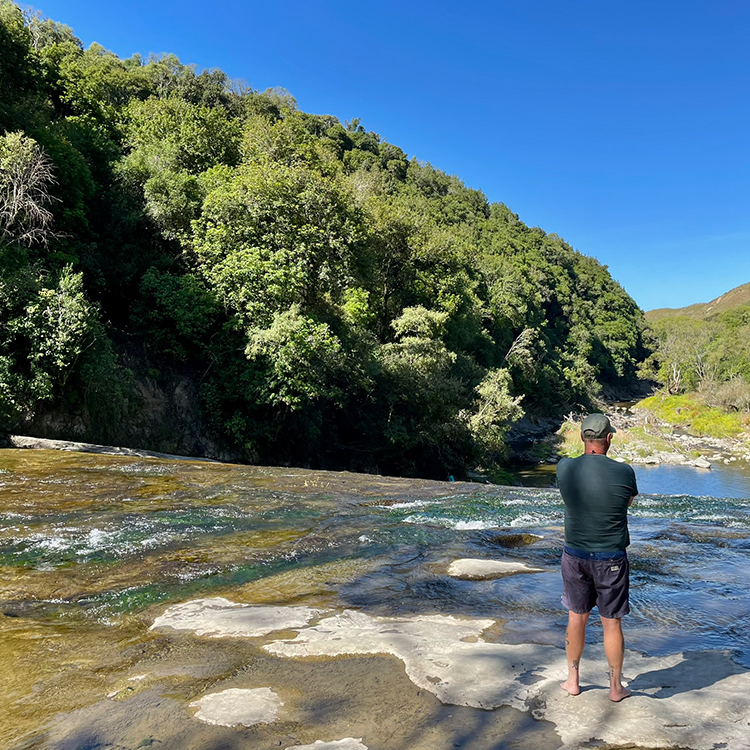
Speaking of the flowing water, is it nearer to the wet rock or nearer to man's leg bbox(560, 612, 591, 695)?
the wet rock

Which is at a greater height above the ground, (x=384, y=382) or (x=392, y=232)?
(x=392, y=232)

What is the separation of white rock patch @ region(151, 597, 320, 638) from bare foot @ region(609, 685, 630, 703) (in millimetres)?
2507

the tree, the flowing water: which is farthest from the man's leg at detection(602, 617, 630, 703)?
the tree

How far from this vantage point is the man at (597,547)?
3541 mm

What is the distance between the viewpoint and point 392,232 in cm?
3547

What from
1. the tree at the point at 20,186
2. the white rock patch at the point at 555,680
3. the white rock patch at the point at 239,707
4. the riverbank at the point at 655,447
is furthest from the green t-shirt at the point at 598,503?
the riverbank at the point at 655,447

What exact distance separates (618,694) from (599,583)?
2.17 ft

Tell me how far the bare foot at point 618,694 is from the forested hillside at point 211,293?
1784 cm

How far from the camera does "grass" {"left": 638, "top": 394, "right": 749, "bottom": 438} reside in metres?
56.3

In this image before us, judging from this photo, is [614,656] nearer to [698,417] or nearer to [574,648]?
[574,648]

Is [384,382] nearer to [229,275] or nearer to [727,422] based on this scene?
[229,275]

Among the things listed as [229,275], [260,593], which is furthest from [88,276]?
[260,593]

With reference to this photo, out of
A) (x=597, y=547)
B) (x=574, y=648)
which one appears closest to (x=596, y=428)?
(x=597, y=547)

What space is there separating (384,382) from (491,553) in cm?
2137
